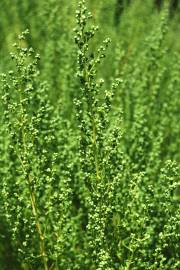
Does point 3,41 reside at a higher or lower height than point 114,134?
higher

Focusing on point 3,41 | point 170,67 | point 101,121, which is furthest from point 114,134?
point 3,41

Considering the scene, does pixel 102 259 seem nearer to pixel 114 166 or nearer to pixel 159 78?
→ pixel 114 166

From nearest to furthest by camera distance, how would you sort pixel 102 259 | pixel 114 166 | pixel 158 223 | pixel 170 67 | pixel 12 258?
1. pixel 102 259
2. pixel 114 166
3. pixel 158 223
4. pixel 12 258
5. pixel 170 67

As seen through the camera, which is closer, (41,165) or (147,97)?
(41,165)

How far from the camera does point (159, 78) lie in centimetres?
345

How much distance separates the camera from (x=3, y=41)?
14.9ft

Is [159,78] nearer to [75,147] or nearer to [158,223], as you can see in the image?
[75,147]

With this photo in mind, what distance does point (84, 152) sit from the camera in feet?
7.23

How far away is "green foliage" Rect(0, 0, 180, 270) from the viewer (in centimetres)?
214

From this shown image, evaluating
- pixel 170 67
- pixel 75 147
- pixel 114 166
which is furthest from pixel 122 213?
pixel 170 67

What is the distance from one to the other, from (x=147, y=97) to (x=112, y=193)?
4.52ft

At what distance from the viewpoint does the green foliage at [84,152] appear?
7.01 ft

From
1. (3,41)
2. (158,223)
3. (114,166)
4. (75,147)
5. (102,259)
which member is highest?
(3,41)

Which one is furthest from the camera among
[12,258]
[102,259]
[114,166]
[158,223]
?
[12,258]
